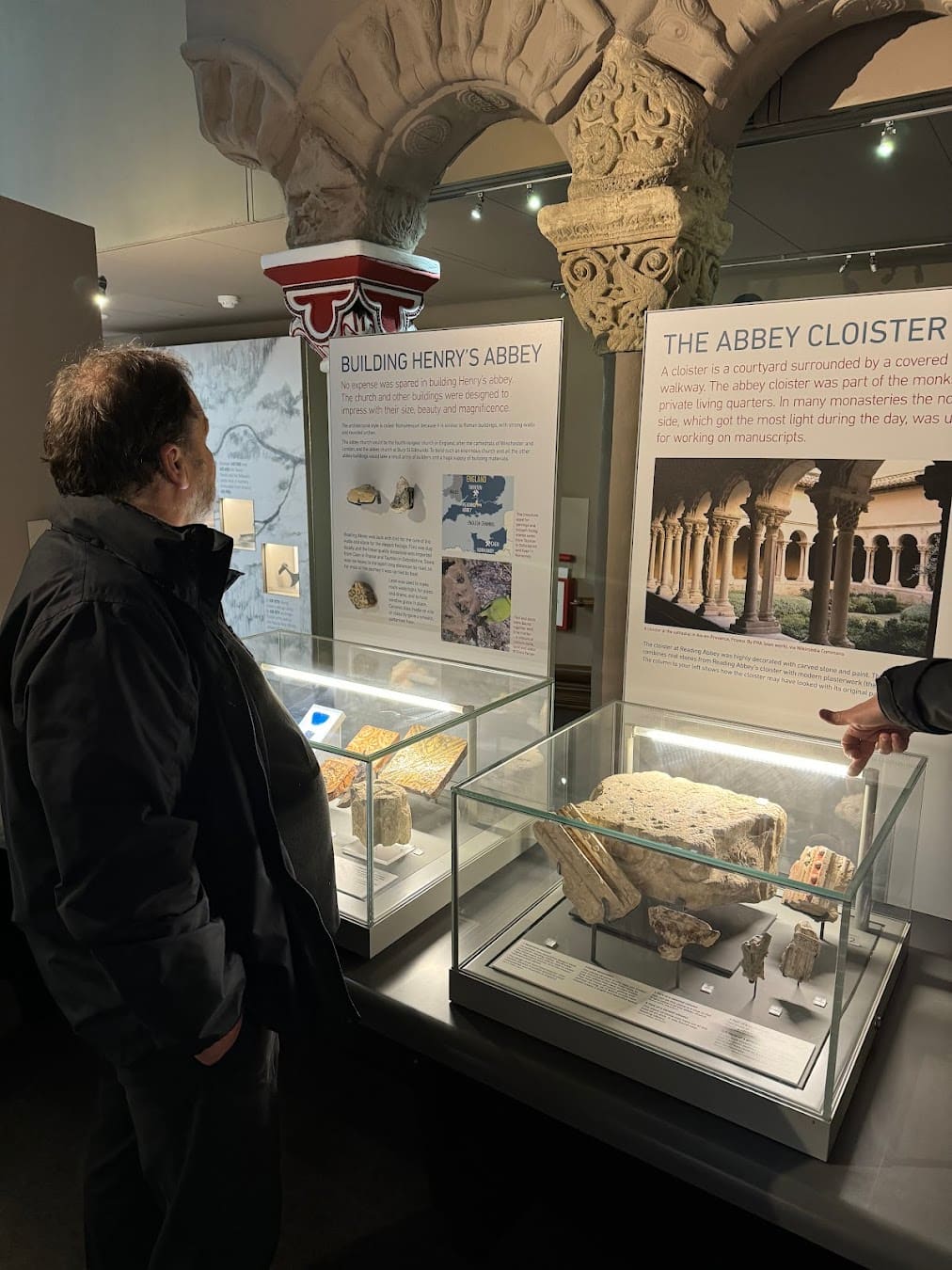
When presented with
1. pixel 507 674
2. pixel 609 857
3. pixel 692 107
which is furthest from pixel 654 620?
pixel 692 107

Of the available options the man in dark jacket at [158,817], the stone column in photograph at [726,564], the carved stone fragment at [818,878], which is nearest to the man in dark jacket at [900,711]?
the carved stone fragment at [818,878]

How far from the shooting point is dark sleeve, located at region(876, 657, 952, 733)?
186 centimetres

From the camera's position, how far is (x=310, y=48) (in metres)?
3.05

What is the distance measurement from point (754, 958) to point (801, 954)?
0.31 feet

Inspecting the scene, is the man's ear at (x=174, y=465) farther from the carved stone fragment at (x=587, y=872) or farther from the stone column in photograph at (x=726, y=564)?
the stone column in photograph at (x=726, y=564)

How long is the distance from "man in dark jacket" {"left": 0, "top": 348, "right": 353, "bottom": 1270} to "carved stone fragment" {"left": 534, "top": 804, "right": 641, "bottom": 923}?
51cm

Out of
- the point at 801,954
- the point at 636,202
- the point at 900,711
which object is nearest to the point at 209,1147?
the point at 801,954

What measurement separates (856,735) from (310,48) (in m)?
2.83

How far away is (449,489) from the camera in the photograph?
300 centimetres

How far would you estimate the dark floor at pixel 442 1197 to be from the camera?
2.10 m

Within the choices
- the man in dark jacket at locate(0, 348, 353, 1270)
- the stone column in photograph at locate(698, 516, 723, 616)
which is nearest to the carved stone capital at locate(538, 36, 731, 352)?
the stone column in photograph at locate(698, 516, 723, 616)

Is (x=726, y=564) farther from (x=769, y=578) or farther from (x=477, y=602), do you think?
(x=477, y=602)

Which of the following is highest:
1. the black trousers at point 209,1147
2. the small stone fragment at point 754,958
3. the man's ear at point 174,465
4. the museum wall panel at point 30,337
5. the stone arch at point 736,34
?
the stone arch at point 736,34

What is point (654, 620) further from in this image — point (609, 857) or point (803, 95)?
point (803, 95)
